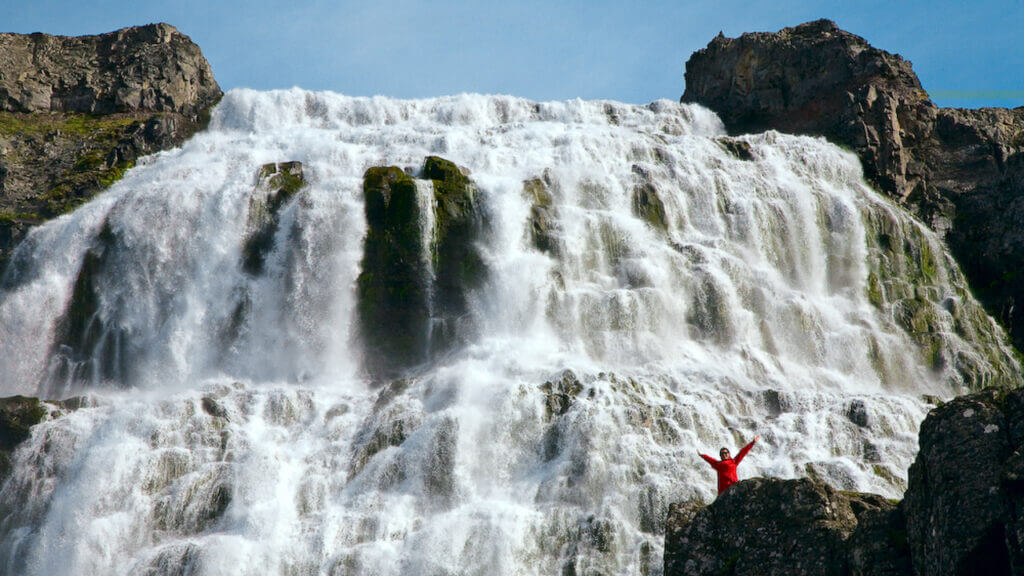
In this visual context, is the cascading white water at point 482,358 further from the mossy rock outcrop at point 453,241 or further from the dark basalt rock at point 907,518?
the dark basalt rock at point 907,518

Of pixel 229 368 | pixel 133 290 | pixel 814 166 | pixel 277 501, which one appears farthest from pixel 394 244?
pixel 814 166

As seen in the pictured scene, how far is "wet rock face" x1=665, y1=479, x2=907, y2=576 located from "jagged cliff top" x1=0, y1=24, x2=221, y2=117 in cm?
4548

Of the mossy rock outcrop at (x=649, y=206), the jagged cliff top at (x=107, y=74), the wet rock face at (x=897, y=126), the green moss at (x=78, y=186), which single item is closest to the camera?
the mossy rock outcrop at (x=649, y=206)

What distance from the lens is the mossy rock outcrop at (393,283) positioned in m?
34.9

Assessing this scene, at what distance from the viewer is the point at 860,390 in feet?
113

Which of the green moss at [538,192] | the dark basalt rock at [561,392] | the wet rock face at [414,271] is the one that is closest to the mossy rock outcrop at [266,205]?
the wet rock face at [414,271]

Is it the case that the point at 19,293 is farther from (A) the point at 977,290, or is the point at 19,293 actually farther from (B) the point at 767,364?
(A) the point at 977,290

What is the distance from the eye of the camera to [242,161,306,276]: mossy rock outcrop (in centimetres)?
3706

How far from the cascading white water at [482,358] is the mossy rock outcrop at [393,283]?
2.38 feet

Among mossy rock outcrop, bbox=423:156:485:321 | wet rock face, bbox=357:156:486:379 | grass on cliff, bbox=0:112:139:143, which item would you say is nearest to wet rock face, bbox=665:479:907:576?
wet rock face, bbox=357:156:486:379

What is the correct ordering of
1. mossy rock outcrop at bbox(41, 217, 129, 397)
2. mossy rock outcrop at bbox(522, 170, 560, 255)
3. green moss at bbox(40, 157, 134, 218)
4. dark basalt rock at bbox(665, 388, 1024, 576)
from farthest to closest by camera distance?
green moss at bbox(40, 157, 134, 218) → mossy rock outcrop at bbox(522, 170, 560, 255) → mossy rock outcrop at bbox(41, 217, 129, 397) → dark basalt rock at bbox(665, 388, 1024, 576)

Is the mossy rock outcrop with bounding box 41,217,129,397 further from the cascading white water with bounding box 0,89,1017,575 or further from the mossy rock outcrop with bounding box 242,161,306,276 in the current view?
the mossy rock outcrop with bounding box 242,161,306,276

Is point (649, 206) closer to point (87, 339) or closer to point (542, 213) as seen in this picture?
point (542, 213)

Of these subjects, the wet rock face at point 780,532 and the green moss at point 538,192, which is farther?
the green moss at point 538,192
